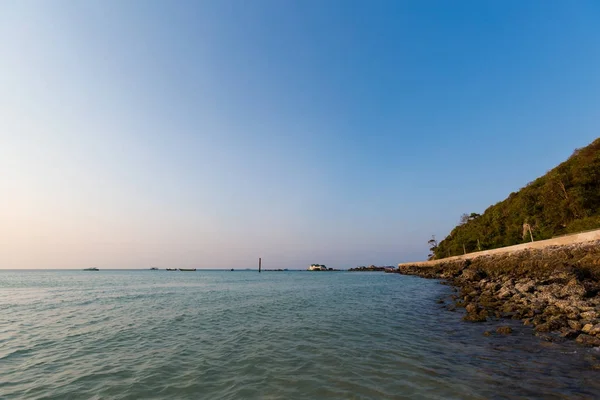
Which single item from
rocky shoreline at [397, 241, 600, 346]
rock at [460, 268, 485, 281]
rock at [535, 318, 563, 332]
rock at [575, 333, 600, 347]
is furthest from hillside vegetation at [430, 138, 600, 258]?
rock at [575, 333, 600, 347]

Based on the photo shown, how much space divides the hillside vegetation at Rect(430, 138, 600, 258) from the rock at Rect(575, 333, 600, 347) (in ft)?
132

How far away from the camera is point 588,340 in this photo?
437 inches

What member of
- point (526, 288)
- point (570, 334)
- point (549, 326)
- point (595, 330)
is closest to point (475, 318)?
point (549, 326)

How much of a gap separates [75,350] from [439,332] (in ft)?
53.9

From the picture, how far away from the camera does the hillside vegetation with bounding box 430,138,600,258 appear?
166 feet

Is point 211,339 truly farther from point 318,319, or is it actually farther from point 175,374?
point 318,319

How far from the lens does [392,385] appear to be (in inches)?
312

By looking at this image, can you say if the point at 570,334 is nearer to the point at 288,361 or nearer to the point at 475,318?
the point at 475,318

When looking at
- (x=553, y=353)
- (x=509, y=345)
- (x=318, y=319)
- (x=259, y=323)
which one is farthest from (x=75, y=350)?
(x=553, y=353)

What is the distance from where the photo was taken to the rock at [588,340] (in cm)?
1089

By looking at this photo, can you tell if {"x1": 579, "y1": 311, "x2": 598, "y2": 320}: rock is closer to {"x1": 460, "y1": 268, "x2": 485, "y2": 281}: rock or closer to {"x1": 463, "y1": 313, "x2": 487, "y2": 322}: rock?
{"x1": 463, "y1": 313, "x2": 487, "y2": 322}: rock

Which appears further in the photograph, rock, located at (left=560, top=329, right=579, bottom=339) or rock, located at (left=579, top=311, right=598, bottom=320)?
rock, located at (left=579, top=311, right=598, bottom=320)

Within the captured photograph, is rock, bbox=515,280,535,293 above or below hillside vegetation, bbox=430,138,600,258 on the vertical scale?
below

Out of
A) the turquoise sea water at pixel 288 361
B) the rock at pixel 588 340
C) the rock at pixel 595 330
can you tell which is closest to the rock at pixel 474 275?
the turquoise sea water at pixel 288 361
